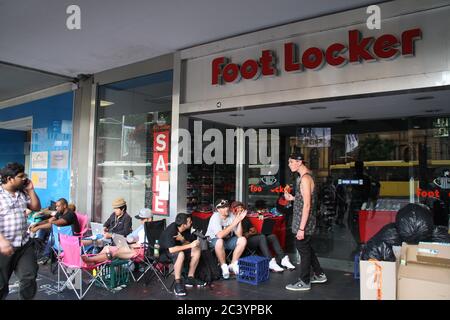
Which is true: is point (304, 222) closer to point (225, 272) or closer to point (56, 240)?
point (225, 272)

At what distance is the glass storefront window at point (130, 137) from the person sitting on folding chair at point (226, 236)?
160 cm

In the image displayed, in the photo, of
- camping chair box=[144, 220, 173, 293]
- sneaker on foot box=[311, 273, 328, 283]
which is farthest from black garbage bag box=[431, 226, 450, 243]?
camping chair box=[144, 220, 173, 293]

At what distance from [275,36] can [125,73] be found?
10.9 ft

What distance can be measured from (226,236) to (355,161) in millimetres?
2796

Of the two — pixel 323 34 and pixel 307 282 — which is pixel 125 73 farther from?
pixel 307 282

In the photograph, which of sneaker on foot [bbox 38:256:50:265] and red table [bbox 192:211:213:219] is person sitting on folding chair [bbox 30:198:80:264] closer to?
sneaker on foot [bbox 38:256:50:265]

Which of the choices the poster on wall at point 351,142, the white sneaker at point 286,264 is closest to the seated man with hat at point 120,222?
the white sneaker at point 286,264

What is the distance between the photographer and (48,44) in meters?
5.95

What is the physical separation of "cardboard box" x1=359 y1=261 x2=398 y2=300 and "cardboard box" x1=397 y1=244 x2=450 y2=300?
70mm

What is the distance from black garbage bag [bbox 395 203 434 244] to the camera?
12.8ft

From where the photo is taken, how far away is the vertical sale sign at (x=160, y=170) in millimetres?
6406

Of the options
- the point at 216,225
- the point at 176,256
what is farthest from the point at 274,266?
the point at 176,256

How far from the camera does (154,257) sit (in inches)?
177

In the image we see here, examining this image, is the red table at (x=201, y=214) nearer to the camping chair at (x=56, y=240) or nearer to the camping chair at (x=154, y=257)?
the camping chair at (x=154, y=257)
